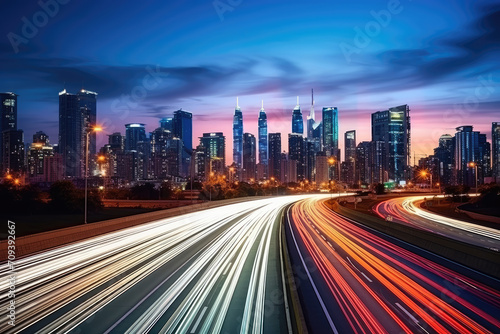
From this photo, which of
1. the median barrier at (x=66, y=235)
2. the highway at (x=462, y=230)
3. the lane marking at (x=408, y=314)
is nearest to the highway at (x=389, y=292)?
the lane marking at (x=408, y=314)

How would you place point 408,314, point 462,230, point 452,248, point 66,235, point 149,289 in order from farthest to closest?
point 462,230 → point 66,235 → point 452,248 → point 149,289 → point 408,314

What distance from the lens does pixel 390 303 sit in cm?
1484

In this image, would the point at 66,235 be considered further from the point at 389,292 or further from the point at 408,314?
the point at 408,314

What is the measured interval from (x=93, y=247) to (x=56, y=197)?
2677 cm

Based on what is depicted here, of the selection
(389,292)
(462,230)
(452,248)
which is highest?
(452,248)

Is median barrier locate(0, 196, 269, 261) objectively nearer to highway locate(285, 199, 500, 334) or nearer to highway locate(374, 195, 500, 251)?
highway locate(285, 199, 500, 334)

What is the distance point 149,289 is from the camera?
1659 centimetres

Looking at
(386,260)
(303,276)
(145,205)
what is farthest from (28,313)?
(145,205)

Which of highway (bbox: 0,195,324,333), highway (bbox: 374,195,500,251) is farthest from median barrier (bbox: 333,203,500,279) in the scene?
highway (bbox: 0,195,324,333)

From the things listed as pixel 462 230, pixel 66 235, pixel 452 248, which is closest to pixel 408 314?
pixel 452 248

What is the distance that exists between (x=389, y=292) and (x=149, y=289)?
869 cm

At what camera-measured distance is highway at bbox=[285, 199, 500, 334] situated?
42.2ft

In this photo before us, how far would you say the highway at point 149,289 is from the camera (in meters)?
12.7

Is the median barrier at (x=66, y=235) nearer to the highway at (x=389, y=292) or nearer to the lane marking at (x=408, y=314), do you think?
the highway at (x=389, y=292)
